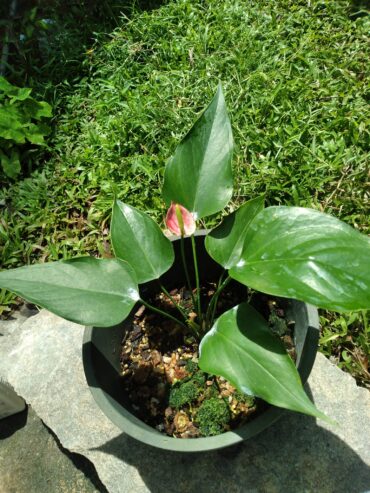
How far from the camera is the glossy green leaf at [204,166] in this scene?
948mm

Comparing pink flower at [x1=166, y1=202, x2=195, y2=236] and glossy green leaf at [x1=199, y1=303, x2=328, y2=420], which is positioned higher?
pink flower at [x1=166, y1=202, x2=195, y2=236]

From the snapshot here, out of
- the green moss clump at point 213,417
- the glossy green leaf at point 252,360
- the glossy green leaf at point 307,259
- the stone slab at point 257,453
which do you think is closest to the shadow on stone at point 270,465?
the stone slab at point 257,453

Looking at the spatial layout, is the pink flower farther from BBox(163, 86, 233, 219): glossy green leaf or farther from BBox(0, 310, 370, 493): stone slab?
BBox(0, 310, 370, 493): stone slab

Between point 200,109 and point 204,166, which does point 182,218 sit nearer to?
point 204,166

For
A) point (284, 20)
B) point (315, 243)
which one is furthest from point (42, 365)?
point (284, 20)

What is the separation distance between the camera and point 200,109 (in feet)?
5.96

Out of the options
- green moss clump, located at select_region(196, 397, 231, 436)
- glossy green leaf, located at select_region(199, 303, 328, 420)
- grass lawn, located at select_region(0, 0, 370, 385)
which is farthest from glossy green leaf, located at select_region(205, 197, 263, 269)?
grass lawn, located at select_region(0, 0, 370, 385)

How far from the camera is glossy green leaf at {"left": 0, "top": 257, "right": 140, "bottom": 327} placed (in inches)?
A: 31.6

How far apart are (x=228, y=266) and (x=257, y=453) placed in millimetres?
513

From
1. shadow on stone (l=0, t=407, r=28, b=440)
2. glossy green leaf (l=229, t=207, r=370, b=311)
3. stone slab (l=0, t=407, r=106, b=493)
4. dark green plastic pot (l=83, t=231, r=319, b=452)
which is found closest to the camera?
glossy green leaf (l=229, t=207, r=370, b=311)

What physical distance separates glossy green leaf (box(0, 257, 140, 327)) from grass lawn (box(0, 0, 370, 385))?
773 mm

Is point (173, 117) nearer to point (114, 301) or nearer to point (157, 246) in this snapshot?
point (157, 246)

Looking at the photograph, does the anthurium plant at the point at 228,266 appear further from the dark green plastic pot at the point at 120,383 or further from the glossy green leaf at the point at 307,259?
the dark green plastic pot at the point at 120,383

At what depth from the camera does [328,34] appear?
6.56 ft
